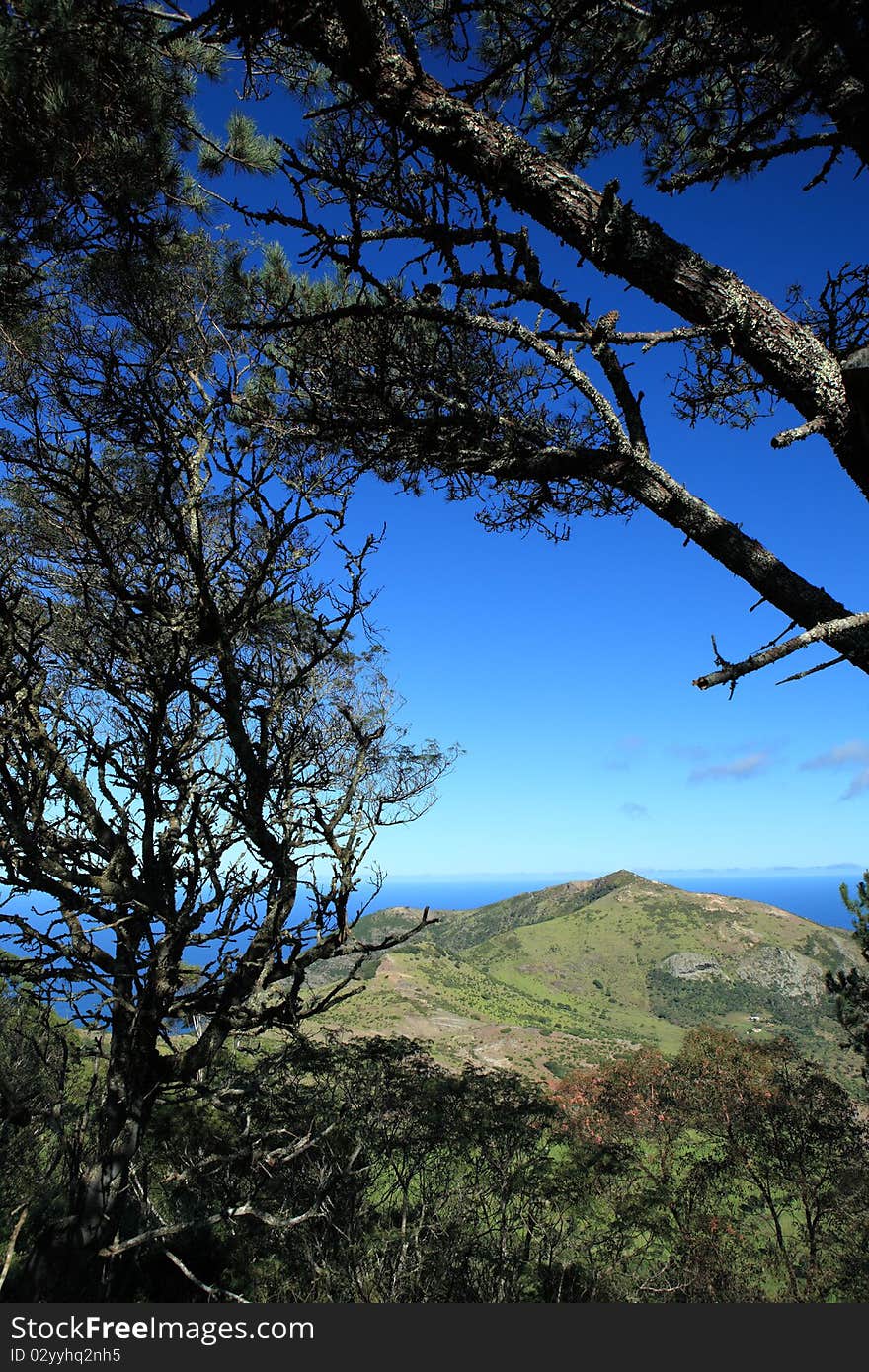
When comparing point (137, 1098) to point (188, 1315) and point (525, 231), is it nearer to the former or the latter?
point (188, 1315)

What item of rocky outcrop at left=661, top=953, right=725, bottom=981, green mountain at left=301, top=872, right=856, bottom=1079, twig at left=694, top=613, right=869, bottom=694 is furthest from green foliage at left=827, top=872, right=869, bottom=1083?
rocky outcrop at left=661, top=953, right=725, bottom=981

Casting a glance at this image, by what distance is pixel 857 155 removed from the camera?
3000mm

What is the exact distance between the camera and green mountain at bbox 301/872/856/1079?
155ft

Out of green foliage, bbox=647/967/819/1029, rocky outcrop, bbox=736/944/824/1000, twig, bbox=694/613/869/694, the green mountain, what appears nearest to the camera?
twig, bbox=694/613/869/694

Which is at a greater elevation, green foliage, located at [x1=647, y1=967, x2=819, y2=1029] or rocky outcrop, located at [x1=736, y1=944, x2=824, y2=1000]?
rocky outcrop, located at [x1=736, y1=944, x2=824, y2=1000]

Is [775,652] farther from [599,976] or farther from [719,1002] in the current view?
[599,976]

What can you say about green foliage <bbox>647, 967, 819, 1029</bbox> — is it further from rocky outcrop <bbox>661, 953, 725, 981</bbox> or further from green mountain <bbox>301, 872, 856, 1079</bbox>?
rocky outcrop <bbox>661, 953, 725, 981</bbox>

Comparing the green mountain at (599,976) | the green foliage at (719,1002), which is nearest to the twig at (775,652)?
the green mountain at (599,976)

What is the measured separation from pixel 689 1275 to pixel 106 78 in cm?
1682

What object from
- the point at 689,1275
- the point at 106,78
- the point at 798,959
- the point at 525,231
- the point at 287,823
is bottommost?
the point at 798,959

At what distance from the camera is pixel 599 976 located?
4638 inches

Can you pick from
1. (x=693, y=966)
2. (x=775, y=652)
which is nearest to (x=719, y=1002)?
(x=693, y=966)

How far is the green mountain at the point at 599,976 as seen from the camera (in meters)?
47.3

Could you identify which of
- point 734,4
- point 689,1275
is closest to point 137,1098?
point 734,4
